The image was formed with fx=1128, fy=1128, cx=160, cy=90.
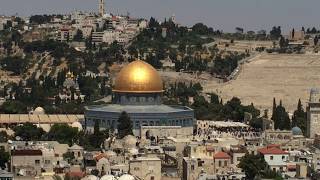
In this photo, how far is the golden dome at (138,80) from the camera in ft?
145

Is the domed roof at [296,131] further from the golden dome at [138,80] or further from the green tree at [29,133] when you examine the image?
the green tree at [29,133]

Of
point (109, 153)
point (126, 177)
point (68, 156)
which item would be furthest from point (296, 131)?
point (126, 177)

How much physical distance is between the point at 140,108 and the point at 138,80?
1.11 m

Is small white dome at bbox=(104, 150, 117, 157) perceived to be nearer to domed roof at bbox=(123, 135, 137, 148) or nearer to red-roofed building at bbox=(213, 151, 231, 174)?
domed roof at bbox=(123, 135, 137, 148)

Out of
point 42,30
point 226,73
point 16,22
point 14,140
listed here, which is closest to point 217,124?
point 14,140

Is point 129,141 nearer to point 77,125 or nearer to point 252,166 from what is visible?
point 77,125

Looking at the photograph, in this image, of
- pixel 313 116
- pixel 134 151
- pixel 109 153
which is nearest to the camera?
pixel 109 153

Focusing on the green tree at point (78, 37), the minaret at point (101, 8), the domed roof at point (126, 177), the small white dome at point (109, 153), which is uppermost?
the minaret at point (101, 8)

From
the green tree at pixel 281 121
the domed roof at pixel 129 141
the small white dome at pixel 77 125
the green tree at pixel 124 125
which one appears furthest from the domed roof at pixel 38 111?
the domed roof at pixel 129 141

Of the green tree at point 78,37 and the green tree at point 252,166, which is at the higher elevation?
the green tree at point 78,37

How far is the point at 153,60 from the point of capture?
226ft

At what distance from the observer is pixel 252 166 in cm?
3094

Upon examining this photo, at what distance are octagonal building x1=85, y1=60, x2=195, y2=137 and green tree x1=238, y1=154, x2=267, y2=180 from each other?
427 inches

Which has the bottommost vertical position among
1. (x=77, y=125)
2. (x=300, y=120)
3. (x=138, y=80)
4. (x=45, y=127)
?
(x=45, y=127)
